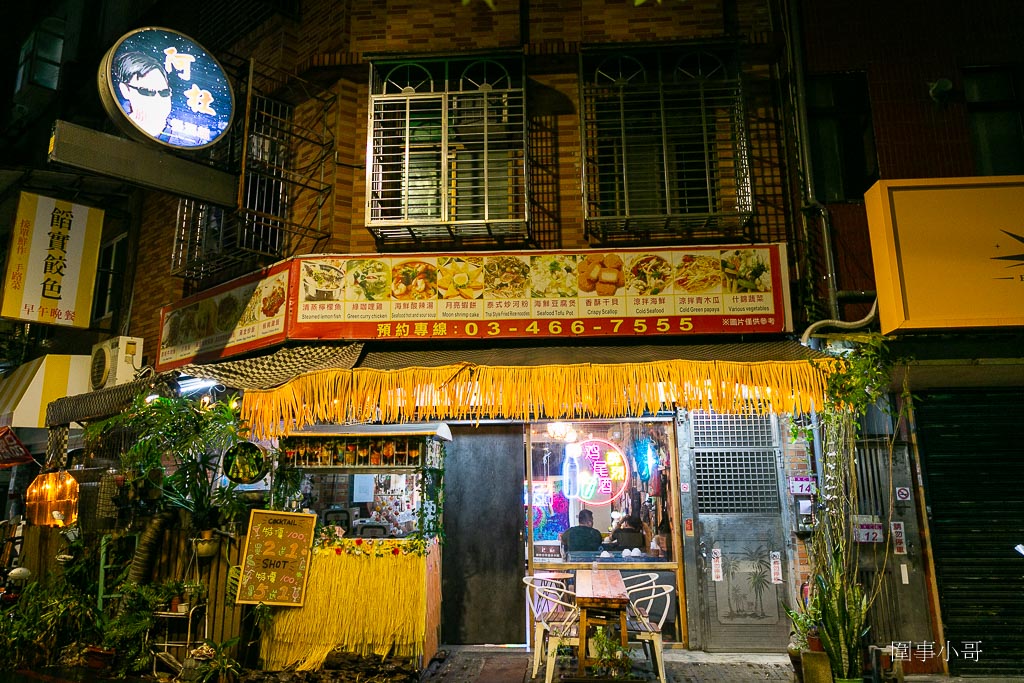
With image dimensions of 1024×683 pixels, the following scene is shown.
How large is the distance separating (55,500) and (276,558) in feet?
12.9

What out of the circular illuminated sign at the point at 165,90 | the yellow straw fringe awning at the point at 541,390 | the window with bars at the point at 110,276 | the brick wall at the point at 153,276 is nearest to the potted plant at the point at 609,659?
the yellow straw fringe awning at the point at 541,390

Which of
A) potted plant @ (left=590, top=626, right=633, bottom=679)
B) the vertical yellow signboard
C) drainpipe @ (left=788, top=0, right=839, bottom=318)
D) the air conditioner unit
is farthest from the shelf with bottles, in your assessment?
the vertical yellow signboard

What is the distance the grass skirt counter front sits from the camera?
7.33 m

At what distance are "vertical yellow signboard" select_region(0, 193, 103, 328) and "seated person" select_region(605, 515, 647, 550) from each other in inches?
375

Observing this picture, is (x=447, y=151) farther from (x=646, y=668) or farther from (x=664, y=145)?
(x=646, y=668)

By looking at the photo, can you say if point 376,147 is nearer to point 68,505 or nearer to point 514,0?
point 514,0

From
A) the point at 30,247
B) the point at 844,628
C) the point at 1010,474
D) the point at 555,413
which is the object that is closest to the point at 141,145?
the point at 30,247

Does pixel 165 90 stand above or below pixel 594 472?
above

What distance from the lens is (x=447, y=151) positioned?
8.48 metres

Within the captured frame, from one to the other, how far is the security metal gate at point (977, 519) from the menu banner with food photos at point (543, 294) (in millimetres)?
2927

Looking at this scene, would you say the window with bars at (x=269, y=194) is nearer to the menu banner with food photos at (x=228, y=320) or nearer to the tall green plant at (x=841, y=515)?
the menu banner with food photos at (x=228, y=320)

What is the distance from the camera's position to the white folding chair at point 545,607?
7391mm

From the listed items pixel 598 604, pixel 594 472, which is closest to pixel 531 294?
pixel 594 472

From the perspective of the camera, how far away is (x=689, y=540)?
9.03 meters
